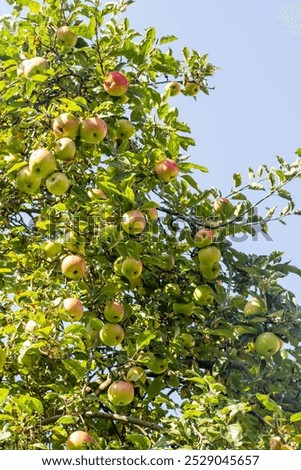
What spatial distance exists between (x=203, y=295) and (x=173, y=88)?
1.81 m

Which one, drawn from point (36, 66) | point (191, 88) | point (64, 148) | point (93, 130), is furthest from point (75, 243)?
point (191, 88)

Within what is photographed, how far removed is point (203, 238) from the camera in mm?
4805

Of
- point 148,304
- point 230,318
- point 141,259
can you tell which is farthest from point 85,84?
point 230,318

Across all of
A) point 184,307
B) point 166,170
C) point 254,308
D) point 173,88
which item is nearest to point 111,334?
point 184,307

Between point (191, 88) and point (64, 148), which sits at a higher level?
point (191, 88)

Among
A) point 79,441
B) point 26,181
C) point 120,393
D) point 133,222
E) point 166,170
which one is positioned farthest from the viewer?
point 26,181

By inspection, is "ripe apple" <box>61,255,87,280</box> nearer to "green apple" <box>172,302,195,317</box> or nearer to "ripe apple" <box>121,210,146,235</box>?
"ripe apple" <box>121,210,146,235</box>

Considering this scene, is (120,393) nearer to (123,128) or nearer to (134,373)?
(134,373)

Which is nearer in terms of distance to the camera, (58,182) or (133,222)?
(133,222)

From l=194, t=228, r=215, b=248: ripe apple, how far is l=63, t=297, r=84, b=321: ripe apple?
936mm

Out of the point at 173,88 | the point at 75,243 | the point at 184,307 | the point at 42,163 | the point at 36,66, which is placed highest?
the point at 173,88

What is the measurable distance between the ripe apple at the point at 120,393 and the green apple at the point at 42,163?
1397 millimetres

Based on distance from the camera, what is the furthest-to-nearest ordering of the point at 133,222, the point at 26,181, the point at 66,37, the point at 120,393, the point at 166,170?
1. the point at 66,37
2. the point at 26,181
3. the point at 166,170
4. the point at 120,393
5. the point at 133,222

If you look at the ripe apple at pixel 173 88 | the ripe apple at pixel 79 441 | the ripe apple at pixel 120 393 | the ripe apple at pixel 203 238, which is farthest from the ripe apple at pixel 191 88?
the ripe apple at pixel 79 441
